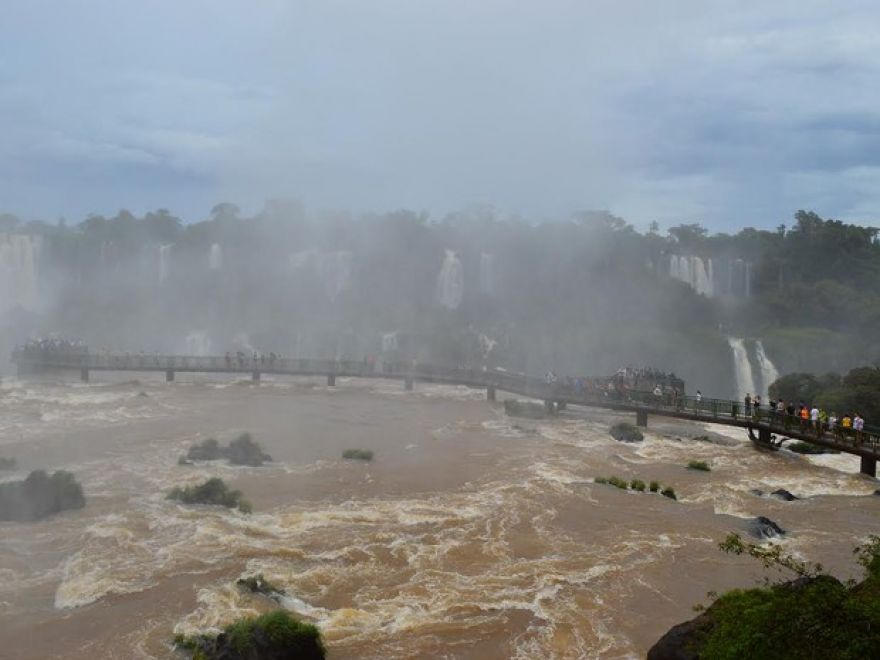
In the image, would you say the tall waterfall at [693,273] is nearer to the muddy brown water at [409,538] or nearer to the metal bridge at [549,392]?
the metal bridge at [549,392]

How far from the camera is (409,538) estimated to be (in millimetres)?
15133

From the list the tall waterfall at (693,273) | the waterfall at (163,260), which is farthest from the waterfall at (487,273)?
the waterfall at (163,260)

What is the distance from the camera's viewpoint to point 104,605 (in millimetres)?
11594

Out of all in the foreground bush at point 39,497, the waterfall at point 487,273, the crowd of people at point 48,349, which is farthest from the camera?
the waterfall at point 487,273

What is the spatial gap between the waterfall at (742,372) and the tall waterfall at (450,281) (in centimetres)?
2789

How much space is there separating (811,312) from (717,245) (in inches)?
900

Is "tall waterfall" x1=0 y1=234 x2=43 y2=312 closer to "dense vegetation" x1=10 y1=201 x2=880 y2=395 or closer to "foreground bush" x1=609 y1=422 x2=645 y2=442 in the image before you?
"dense vegetation" x1=10 y1=201 x2=880 y2=395

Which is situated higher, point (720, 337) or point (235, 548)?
point (720, 337)

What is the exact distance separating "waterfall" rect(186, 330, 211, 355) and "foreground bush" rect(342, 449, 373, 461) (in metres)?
44.0

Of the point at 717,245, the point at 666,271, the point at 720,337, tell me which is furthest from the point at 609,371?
the point at 717,245

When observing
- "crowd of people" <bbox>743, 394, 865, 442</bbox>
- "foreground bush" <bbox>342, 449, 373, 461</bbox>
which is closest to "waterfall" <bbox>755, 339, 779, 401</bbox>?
"crowd of people" <bbox>743, 394, 865, 442</bbox>

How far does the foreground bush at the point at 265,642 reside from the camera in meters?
9.31

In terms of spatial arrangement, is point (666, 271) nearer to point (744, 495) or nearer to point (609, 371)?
point (609, 371)

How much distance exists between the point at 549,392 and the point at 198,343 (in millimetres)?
39934
